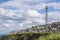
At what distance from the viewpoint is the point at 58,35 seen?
88875mm

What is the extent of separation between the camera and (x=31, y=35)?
9094 cm

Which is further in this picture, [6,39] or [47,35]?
[6,39]

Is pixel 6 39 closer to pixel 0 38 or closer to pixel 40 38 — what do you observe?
pixel 0 38

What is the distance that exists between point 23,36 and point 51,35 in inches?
528

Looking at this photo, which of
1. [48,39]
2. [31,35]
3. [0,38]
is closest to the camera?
[48,39]

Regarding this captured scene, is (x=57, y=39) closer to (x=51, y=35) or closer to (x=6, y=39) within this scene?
(x=51, y=35)

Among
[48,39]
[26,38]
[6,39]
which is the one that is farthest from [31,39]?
[6,39]

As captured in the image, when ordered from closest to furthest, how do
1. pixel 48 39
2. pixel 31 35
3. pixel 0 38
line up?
pixel 48 39 → pixel 31 35 → pixel 0 38

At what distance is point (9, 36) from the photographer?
96.7m

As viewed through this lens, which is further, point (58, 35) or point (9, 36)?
point (9, 36)

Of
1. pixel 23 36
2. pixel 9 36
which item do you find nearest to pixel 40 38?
pixel 23 36

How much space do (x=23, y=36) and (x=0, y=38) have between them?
1358 cm

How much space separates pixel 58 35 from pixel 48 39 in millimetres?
6963

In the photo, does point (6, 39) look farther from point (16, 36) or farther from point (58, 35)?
point (58, 35)
